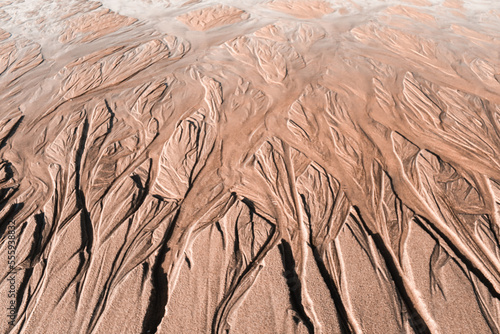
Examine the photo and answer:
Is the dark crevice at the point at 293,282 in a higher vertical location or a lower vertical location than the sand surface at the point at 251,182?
lower

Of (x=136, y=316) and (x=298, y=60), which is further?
(x=298, y=60)

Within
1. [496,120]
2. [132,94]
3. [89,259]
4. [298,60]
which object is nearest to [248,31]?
[298,60]

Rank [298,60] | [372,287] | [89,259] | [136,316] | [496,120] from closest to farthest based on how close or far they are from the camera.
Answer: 1. [136,316]
2. [372,287]
3. [89,259]
4. [496,120]
5. [298,60]

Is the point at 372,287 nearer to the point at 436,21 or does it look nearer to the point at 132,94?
the point at 132,94

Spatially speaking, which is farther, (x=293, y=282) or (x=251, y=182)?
(x=251, y=182)

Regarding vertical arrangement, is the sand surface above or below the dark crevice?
above

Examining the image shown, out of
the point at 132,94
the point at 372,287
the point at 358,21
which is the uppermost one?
the point at 358,21

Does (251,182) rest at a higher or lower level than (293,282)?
higher

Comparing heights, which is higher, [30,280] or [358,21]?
[358,21]
